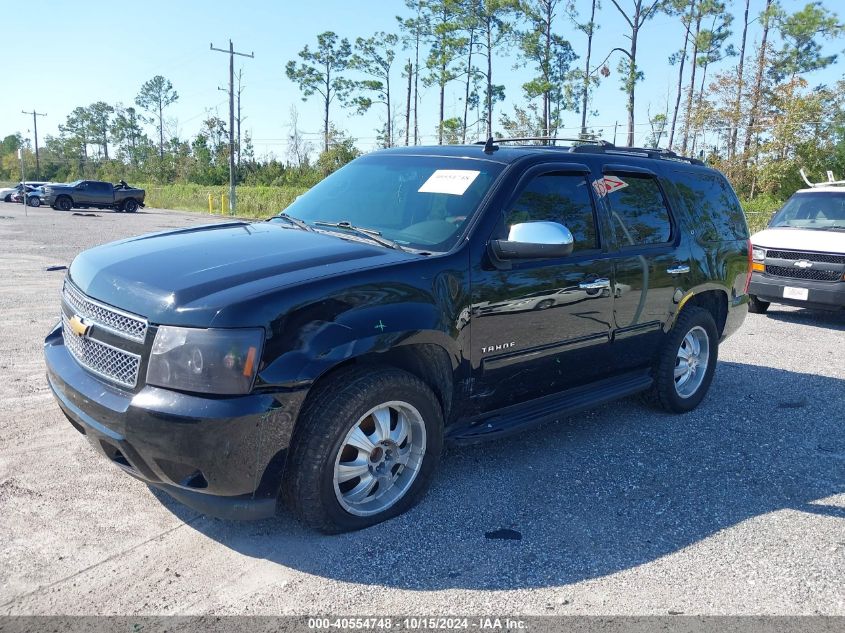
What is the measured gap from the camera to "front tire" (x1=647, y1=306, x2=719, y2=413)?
16.5ft

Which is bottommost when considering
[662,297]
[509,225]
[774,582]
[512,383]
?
[774,582]

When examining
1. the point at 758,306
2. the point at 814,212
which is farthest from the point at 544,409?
the point at 814,212

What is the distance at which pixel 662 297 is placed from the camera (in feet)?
15.8

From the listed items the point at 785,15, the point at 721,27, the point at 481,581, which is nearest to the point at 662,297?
the point at 481,581

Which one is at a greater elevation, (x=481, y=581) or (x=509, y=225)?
(x=509, y=225)

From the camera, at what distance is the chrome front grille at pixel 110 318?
2.89 meters

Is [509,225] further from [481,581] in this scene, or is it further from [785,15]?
[785,15]

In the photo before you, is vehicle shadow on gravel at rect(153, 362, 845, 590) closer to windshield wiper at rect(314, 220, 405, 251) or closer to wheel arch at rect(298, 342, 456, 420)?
wheel arch at rect(298, 342, 456, 420)

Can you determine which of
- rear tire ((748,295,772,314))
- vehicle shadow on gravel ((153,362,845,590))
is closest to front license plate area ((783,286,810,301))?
rear tire ((748,295,772,314))

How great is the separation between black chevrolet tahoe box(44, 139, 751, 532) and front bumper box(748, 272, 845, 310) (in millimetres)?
4896

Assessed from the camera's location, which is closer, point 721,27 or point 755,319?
point 755,319

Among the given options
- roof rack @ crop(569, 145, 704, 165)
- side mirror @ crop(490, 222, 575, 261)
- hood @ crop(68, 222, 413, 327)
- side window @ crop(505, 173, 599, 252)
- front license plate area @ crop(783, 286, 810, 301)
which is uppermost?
roof rack @ crop(569, 145, 704, 165)

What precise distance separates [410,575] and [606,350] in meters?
2.16

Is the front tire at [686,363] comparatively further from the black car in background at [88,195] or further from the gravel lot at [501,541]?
the black car in background at [88,195]
